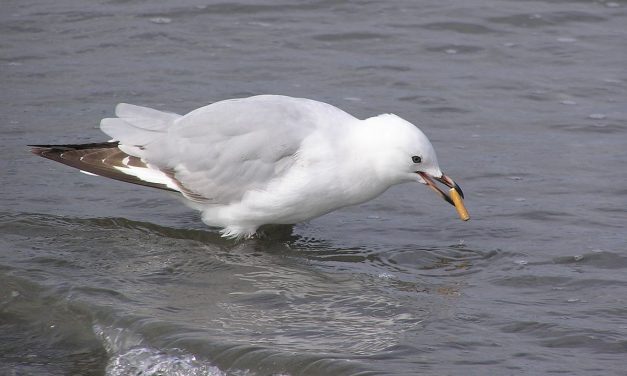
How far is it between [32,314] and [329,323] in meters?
1.60

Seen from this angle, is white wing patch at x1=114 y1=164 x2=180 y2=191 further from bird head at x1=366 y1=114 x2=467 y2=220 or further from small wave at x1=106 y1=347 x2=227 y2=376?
small wave at x1=106 y1=347 x2=227 y2=376

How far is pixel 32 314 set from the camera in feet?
19.8

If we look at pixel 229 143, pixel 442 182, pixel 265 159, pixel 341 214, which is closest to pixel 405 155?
pixel 442 182

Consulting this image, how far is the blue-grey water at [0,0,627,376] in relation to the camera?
5.58m

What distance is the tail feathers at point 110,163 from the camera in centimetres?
715

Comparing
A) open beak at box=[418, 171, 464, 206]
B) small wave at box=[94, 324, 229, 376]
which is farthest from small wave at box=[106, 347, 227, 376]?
open beak at box=[418, 171, 464, 206]

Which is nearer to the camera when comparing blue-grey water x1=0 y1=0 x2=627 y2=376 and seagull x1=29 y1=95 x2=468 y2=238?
blue-grey water x1=0 y1=0 x2=627 y2=376

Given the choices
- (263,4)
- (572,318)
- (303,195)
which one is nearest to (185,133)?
(303,195)

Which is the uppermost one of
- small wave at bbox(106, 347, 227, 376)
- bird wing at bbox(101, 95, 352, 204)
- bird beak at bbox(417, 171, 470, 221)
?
bird wing at bbox(101, 95, 352, 204)

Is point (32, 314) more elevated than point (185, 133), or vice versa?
point (185, 133)

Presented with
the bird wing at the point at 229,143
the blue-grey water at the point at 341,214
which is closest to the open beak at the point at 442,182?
the blue-grey water at the point at 341,214

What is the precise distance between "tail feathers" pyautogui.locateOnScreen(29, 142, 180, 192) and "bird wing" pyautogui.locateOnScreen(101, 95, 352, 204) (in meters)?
0.04

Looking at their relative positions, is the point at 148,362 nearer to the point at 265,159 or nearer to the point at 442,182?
the point at 265,159

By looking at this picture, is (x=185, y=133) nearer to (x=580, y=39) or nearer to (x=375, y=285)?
(x=375, y=285)
